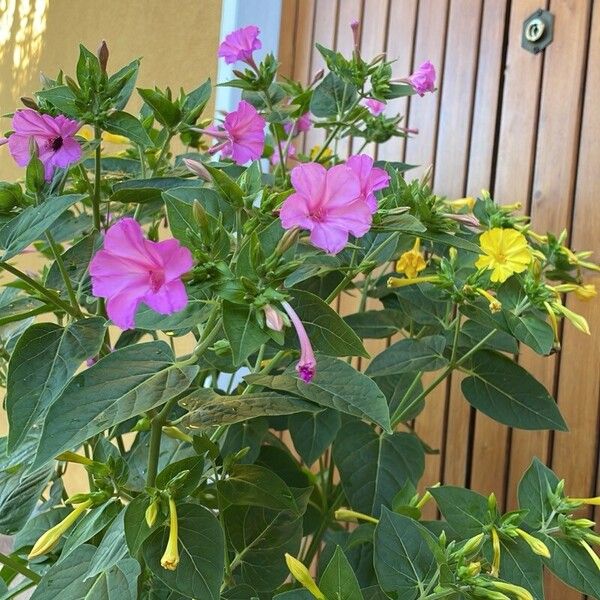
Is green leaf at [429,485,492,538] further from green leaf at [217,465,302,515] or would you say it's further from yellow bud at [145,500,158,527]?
yellow bud at [145,500,158,527]

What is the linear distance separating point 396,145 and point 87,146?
757 millimetres

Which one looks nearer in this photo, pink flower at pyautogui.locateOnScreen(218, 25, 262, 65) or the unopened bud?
the unopened bud

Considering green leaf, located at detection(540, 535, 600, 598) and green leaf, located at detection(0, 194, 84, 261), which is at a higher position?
green leaf, located at detection(0, 194, 84, 261)

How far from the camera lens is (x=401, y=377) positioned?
0.97 m

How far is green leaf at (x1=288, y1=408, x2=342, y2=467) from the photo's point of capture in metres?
0.87

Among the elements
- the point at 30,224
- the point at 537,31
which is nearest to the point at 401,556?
the point at 30,224

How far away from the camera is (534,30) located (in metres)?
1.07

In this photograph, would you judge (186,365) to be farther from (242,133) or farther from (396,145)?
(396,145)

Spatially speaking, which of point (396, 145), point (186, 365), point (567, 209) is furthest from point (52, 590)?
point (396, 145)

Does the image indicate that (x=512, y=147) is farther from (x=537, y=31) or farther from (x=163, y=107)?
(x=163, y=107)

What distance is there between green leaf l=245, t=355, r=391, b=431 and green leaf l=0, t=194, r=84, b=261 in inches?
8.4

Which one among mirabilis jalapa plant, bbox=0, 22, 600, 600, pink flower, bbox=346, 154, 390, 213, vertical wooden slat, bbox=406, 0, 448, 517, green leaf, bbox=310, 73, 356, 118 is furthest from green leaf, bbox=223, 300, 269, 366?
vertical wooden slat, bbox=406, 0, 448, 517

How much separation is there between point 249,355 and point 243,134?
0.27m

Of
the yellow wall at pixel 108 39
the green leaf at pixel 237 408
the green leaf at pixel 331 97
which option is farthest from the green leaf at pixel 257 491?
the yellow wall at pixel 108 39
